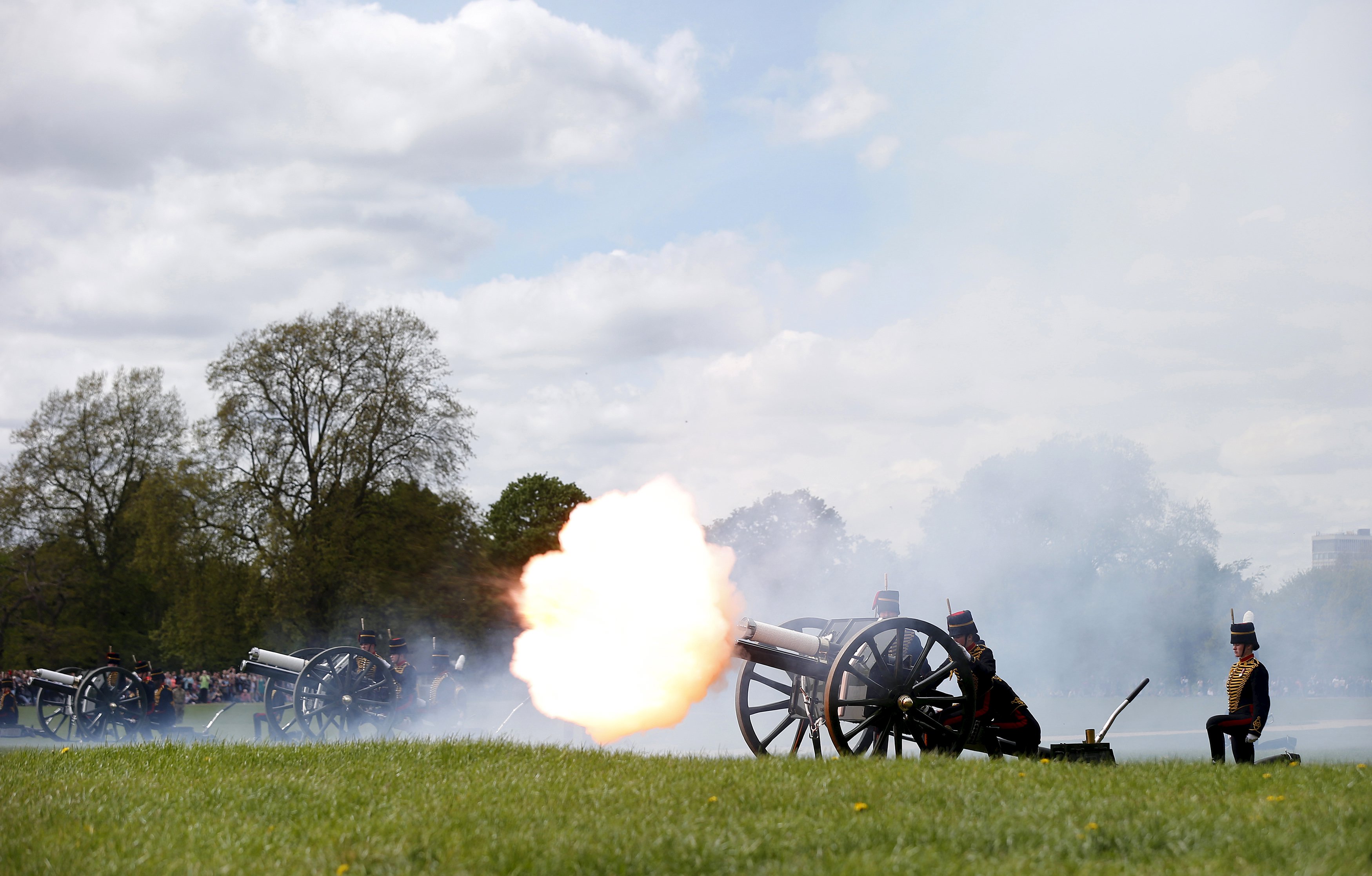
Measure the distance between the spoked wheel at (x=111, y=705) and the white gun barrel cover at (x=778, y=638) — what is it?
44.1 feet

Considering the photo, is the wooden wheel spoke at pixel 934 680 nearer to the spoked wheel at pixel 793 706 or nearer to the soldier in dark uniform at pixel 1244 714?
the spoked wheel at pixel 793 706

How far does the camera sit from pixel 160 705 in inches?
790

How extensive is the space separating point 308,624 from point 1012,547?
69.5ft

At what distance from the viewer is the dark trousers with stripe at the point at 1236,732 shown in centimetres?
1016

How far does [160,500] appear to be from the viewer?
35.5 metres

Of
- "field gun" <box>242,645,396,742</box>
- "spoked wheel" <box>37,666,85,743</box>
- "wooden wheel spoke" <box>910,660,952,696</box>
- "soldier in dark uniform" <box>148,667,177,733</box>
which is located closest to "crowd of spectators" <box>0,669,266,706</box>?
"spoked wheel" <box>37,666,85,743</box>

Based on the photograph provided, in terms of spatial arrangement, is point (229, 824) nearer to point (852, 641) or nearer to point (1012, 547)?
point (852, 641)

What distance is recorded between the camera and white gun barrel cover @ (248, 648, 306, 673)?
52.5 feet

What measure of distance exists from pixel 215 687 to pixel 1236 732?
35.2 meters

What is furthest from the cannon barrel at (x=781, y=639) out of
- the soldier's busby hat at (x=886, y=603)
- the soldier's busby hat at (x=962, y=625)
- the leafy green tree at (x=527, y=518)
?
the leafy green tree at (x=527, y=518)

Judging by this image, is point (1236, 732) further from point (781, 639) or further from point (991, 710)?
point (781, 639)

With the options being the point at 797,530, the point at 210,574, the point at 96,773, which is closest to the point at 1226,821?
the point at 96,773

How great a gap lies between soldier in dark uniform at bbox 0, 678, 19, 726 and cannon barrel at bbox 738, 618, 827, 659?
2124 cm

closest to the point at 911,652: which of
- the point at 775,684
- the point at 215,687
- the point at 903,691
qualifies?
the point at 903,691
